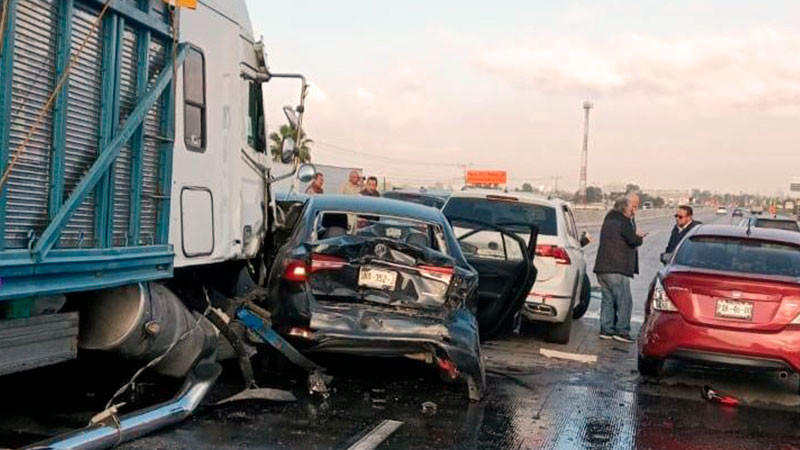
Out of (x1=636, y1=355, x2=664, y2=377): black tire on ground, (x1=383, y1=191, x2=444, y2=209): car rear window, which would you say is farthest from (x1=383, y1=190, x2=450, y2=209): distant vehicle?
(x1=636, y1=355, x2=664, y2=377): black tire on ground

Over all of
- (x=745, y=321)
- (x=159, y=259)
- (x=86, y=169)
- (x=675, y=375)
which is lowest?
(x=675, y=375)

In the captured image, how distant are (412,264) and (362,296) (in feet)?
1.51

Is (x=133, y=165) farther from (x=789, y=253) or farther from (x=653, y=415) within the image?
(x=789, y=253)

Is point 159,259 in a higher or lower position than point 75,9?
lower

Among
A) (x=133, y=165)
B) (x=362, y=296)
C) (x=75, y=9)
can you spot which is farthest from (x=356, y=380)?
(x=75, y=9)

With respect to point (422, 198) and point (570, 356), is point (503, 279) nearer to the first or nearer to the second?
point (570, 356)

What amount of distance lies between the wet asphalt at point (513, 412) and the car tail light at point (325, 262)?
1.00 meters

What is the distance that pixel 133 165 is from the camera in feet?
17.5

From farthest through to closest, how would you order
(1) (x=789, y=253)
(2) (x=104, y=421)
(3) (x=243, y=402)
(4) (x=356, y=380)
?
(1) (x=789, y=253), (4) (x=356, y=380), (3) (x=243, y=402), (2) (x=104, y=421)

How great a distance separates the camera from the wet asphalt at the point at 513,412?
5820 mm

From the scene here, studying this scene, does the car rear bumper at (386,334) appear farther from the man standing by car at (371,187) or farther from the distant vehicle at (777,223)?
the distant vehicle at (777,223)

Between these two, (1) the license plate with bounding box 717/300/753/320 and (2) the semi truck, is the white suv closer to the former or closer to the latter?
(1) the license plate with bounding box 717/300/753/320

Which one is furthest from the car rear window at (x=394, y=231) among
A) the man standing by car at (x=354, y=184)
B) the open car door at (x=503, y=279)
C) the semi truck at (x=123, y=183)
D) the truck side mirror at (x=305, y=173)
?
the man standing by car at (x=354, y=184)

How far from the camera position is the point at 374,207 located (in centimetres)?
785
